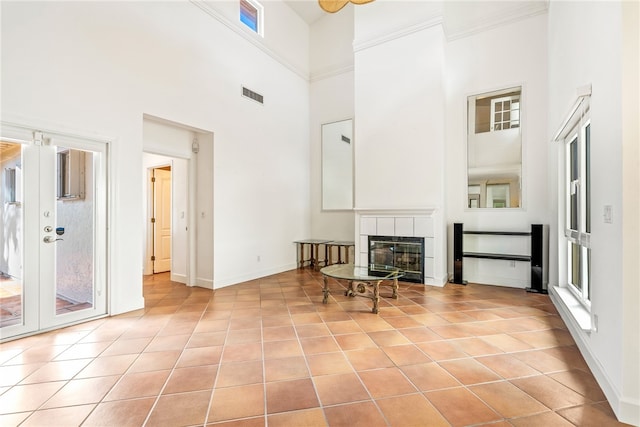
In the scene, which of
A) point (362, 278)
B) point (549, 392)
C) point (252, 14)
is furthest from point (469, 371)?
point (252, 14)

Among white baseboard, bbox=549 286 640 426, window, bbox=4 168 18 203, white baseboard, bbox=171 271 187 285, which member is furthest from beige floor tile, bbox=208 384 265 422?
white baseboard, bbox=171 271 187 285

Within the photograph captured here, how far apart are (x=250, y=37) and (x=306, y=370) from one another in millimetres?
5363

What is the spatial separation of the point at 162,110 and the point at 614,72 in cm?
444

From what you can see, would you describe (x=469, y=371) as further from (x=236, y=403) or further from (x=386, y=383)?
(x=236, y=403)

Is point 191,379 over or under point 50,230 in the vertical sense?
under

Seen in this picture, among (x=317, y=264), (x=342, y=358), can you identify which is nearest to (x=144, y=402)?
(x=342, y=358)

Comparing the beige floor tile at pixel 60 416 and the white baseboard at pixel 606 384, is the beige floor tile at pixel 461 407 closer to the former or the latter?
the white baseboard at pixel 606 384

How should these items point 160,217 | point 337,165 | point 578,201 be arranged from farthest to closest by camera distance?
1. point 337,165
2. point 160,217
3. point 578,201

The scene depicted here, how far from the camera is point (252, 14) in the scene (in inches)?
221

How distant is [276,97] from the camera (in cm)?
595

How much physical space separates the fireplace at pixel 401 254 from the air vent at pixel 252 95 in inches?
127

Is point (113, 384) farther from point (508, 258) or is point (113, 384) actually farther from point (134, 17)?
point (508, 258)

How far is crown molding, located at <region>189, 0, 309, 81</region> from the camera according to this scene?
4.46 meters

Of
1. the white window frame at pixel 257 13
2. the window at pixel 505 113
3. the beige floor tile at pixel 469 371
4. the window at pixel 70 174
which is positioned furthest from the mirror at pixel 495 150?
the window at pixel 70 174
